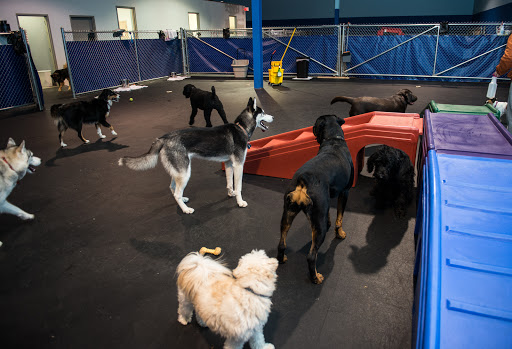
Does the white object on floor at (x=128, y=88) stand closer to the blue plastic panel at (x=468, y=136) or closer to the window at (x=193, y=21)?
the window at (x=193, y=21)

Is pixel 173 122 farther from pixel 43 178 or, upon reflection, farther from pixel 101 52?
pixel 101 52

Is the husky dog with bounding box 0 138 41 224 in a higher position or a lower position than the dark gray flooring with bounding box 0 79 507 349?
higher

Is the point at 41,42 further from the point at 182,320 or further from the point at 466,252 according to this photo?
the point at 466,252

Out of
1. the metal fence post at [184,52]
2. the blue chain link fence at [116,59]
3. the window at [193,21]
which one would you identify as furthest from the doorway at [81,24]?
the window at [193,21]

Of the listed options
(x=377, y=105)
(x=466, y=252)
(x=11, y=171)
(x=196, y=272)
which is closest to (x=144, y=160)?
(x=11, y=171)

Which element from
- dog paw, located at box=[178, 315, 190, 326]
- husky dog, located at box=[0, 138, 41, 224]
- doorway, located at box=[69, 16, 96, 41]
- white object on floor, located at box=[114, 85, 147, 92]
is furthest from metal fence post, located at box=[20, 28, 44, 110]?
dog paw, located at box=[178, 315, 190, 326]

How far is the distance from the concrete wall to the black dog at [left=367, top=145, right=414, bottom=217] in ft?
48.9

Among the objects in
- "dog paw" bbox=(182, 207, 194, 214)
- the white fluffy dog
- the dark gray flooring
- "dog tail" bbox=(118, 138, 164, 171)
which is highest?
"dog tail" bbox=(118, 138, 164, 171)

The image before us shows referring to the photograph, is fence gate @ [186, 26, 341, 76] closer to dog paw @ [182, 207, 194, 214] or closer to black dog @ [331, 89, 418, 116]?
black dog @ [331, 89, 418, 116]

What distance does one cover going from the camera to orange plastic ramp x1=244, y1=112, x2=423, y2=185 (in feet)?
14.3

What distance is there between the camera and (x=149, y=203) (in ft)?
14.7

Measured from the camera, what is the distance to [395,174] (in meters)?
3.92

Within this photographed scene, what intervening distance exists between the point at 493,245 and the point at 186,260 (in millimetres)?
2040

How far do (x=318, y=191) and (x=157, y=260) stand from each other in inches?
69.2
